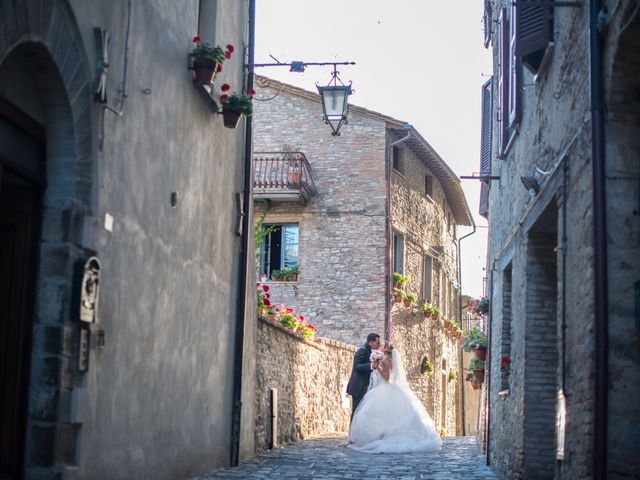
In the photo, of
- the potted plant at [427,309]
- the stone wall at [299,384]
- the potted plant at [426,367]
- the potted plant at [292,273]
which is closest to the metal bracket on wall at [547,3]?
the stone wall at [299,384]

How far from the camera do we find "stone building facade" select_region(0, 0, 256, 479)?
20.9ft

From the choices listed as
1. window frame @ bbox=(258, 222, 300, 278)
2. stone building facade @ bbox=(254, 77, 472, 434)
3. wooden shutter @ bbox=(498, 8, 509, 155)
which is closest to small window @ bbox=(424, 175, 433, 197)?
stone building facade @ bbox=(254, 77, 472, 434)

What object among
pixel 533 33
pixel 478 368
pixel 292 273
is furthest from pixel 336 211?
pixel 533 33

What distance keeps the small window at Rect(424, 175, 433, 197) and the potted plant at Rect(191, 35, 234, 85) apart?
19740 millimetres

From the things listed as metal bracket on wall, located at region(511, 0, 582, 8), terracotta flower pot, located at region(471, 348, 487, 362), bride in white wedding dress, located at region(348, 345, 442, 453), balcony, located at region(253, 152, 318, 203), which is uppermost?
balcony, located at region(253, 152, 318, 203)

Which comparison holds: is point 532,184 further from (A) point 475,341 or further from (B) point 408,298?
(B) point 408,298

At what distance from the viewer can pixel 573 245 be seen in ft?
23.8

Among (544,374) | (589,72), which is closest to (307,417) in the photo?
(544,374)

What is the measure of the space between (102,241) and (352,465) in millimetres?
5249

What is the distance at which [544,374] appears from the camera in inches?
363

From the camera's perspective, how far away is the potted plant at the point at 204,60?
9.28 m

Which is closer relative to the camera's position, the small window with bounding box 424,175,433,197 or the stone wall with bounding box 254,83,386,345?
the stone wall with bounding box 254,83,386,345

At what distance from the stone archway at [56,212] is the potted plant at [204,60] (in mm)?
2660

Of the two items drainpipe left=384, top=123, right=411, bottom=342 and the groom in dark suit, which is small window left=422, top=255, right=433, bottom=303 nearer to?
drainpipe left=384, top=123, right=411, bottom=342
